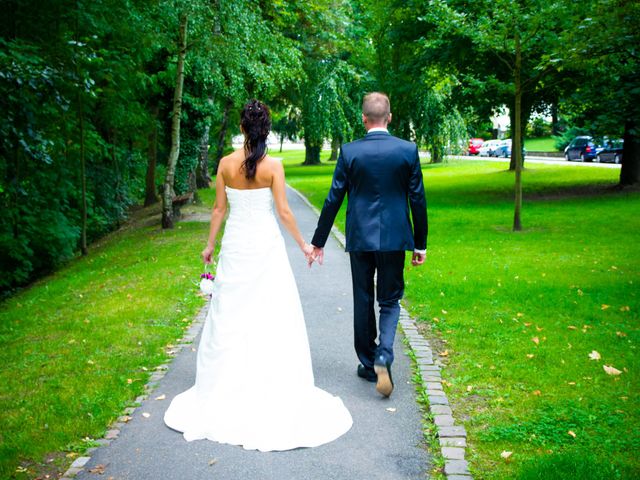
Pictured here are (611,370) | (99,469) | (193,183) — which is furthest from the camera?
(193,183)

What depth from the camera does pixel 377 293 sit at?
5.66m

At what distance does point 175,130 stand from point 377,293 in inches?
462

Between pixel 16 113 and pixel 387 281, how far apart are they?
4.32m

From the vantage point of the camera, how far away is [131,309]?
29.0 ft

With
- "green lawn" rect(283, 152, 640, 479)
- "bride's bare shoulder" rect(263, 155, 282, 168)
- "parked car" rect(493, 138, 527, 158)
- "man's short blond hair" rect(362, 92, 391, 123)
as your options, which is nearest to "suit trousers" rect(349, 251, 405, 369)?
"green lawn" rect(283, 152, 640, 479)

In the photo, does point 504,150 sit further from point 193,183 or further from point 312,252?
point 312,252

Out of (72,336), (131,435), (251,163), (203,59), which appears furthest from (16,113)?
(203,59)

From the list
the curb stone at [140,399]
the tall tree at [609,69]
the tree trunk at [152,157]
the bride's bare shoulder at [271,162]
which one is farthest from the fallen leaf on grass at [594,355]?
the tree trunk at [152,157]

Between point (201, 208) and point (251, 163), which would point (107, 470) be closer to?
point (251, 163)

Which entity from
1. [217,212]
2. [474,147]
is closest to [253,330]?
[217,212]

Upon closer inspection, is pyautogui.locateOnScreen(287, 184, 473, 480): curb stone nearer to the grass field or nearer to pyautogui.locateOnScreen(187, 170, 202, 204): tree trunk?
the grass field

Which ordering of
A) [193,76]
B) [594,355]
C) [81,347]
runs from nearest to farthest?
[594,355] → [81,347] → [193,76]

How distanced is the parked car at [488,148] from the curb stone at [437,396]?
51815 millimetres

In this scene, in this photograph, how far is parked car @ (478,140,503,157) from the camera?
5785 centimetres
